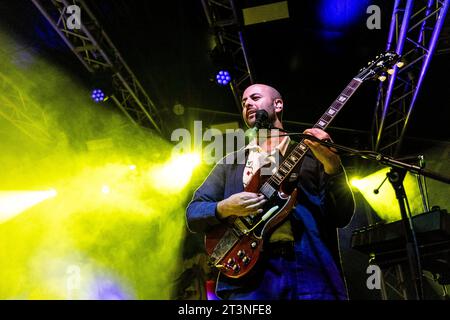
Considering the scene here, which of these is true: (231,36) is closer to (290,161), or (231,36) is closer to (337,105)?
(337,105)

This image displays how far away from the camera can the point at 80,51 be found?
6145mm

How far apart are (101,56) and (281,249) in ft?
17.1

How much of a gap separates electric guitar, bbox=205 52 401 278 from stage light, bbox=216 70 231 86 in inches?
148

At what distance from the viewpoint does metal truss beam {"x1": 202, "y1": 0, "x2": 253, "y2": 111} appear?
5.38 metres

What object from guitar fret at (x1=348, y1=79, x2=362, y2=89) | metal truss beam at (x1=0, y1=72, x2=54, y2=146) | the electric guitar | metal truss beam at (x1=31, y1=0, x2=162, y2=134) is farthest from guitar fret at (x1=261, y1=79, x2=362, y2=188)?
metal truss beam at (x1=0, y1=72, x2=54, y2=146)

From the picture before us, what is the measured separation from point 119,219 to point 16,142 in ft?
8.74

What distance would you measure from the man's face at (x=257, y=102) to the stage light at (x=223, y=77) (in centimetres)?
314

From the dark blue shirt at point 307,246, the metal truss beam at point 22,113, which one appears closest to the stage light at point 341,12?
the dark blue shirt at point 307,246

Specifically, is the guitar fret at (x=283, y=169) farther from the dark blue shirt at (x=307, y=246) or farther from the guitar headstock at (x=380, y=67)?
the guitar headstock at (x=380, y=67)

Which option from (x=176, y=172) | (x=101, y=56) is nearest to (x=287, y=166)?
(x=101, y=56)

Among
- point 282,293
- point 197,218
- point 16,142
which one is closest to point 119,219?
point 16,142

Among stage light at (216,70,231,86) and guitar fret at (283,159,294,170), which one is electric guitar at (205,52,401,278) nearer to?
guitar fret at (283,159,294,170)

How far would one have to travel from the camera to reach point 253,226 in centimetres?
232

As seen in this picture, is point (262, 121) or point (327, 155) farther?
point (262, 121)
